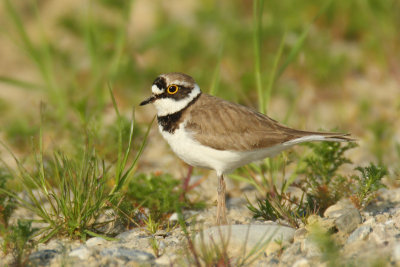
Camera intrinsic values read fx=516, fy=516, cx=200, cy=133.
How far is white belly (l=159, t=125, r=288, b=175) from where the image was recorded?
3.42 metres

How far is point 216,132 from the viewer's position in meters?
3.48

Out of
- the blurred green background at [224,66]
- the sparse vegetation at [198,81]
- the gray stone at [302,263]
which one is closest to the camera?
the gray stone at [302,263]

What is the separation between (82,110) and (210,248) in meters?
1.90

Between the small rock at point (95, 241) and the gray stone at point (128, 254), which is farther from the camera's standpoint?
the small rock at point (95, 241)

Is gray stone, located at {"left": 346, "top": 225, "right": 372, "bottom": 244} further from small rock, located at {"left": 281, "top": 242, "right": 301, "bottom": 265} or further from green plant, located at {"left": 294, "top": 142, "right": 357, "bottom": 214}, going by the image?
green plant, located at {"left": 294, "top": 142, "right": 357, "bottom": 214}

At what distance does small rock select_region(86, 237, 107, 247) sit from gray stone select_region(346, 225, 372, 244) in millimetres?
1514

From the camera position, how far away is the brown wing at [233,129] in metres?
3.43

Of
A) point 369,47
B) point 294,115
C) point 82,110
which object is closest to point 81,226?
point 82,110

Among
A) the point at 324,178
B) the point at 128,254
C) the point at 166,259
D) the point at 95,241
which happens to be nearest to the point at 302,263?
the point at 166,259

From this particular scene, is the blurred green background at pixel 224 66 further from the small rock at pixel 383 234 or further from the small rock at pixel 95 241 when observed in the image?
the small rock at pixel 383 234

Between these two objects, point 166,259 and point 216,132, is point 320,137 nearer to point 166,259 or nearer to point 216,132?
point 216,132

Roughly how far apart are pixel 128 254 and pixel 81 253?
0.89ft

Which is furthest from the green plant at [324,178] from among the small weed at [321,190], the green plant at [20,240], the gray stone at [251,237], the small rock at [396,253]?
the green plant at [20,240]

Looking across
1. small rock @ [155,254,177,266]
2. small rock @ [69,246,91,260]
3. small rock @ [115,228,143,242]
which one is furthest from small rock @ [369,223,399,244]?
small rock @ [69,246,91,260]
